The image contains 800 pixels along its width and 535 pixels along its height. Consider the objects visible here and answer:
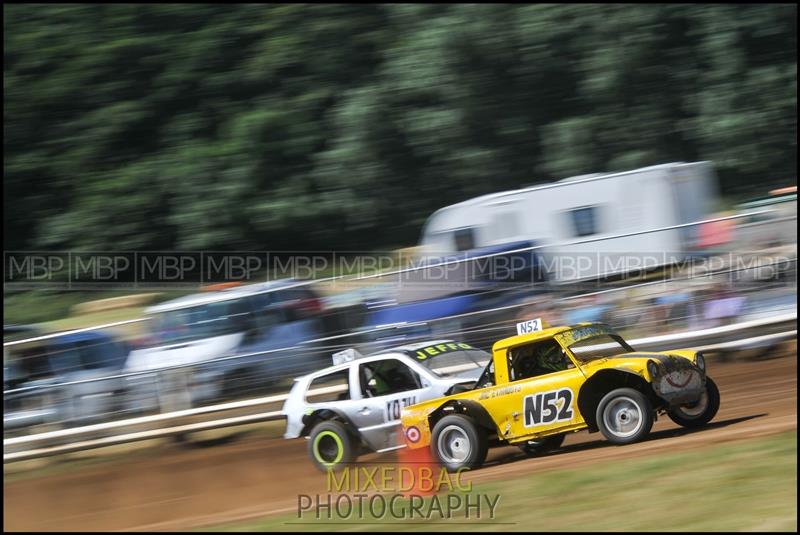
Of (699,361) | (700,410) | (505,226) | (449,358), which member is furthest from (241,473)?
(505,226)

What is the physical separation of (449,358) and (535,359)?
4.13ft

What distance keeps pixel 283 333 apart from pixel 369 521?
5.10 m

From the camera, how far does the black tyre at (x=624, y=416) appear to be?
283 inches

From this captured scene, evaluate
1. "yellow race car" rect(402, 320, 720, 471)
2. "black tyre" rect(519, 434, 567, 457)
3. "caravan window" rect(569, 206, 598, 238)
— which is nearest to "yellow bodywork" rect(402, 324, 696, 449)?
"yellow race car" rect(402, 320, 720, 471)

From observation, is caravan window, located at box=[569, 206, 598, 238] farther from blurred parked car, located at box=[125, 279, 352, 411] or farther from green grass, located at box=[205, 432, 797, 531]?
green grass, located at box=[205, 432, 797, 531]

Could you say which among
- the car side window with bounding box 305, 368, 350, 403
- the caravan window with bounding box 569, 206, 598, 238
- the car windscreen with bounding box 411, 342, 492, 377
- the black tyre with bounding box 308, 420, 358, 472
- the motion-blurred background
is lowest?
the black tyre with bounding box 308, 420, 358, 472

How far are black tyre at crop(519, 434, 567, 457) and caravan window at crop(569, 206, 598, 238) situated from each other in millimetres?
8218

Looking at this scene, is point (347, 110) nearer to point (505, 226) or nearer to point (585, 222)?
point (505, 226)

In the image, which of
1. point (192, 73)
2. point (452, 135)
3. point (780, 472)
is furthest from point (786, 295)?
point (192, 73)

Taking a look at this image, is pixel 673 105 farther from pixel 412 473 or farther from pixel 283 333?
pixel 412 473

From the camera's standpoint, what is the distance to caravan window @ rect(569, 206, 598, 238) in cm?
1611

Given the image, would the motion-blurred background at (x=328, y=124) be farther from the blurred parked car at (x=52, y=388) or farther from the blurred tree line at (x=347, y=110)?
the blurred parked car at (x=52, y=388)

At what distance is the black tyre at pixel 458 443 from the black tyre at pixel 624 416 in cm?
99

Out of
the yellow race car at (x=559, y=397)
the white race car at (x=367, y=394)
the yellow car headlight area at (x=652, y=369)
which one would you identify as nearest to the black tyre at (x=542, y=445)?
the yellow race car at (x=559, y=397)
